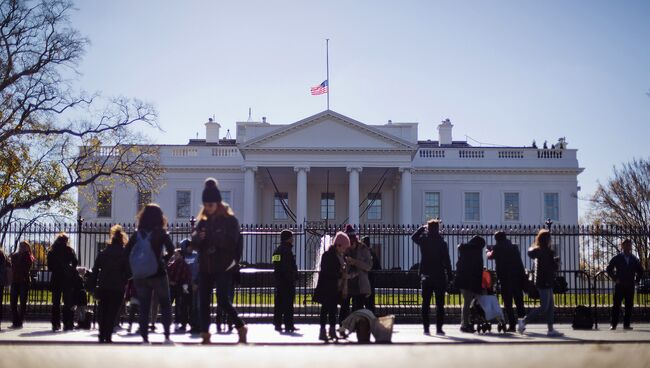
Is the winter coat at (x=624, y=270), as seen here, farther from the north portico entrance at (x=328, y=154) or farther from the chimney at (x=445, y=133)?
the chimney at (x=445, y=133)

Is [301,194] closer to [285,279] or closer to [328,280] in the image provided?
[285,279]

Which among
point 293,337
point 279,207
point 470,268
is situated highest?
point 279,207

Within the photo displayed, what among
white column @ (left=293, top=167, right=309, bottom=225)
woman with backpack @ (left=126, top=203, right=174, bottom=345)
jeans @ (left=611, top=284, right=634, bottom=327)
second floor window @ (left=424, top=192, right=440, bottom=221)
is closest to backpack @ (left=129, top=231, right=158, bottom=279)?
woman with backpack @ (left=126, top=203, right=174, bottom=345)

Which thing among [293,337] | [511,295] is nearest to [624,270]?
[511,295]

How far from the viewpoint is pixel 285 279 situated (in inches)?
526

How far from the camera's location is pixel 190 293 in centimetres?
1367

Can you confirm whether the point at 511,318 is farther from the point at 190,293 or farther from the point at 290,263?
the point at 190,293

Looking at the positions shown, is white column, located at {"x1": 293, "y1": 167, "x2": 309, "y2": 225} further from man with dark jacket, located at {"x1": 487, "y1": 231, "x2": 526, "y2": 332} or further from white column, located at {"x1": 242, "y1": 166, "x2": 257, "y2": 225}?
man with dark jacket, located at {"x1": 487, "y1": 231, "x2": 526, "y2": 332}

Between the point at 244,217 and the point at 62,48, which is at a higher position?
the point at 62,48

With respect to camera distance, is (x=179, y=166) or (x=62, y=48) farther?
(x=179, y=166)

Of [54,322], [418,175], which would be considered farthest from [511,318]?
[418,175]

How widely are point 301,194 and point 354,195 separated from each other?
3.22m

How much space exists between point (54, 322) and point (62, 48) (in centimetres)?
1985

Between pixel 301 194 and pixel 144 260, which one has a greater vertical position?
pixel 301 194
